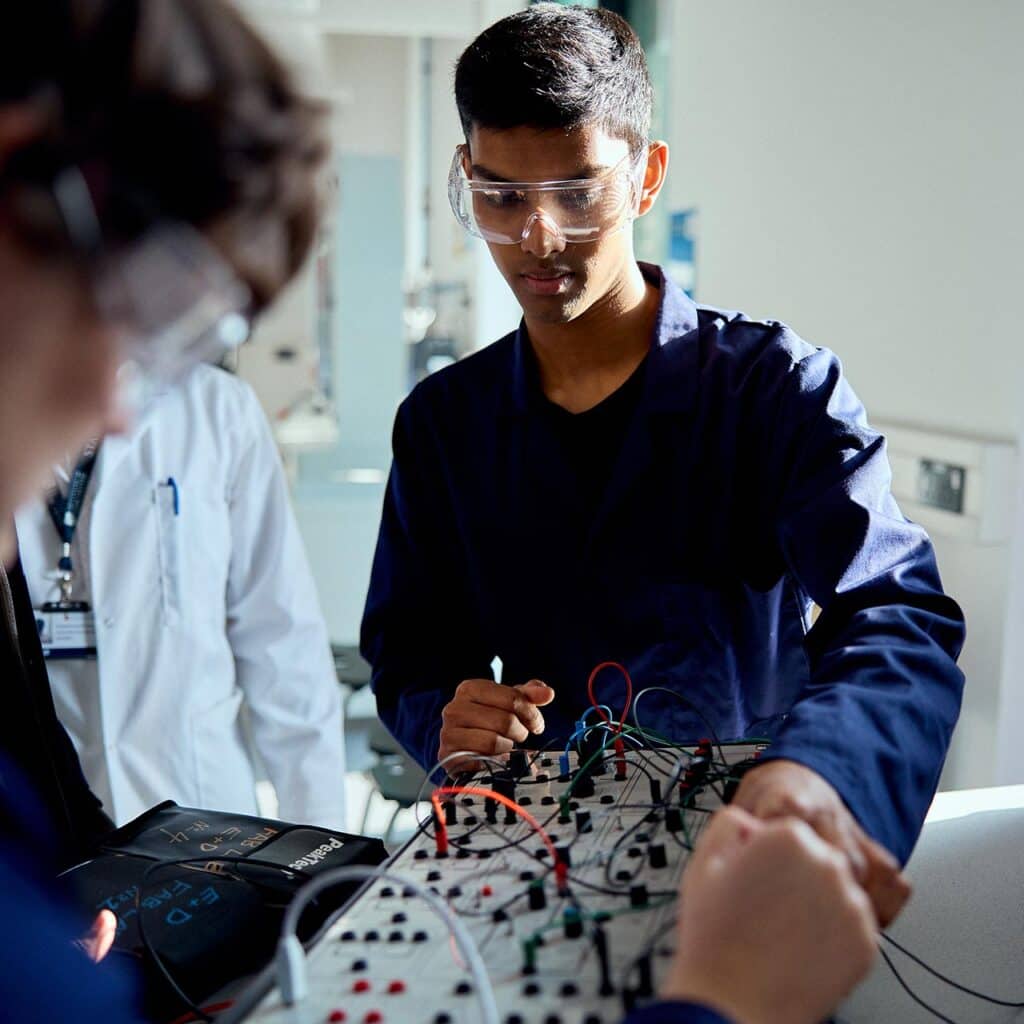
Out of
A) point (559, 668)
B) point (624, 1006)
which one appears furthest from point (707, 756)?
point (559, 668)

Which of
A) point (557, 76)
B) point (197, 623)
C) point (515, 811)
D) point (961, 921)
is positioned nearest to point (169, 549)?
point (197, 623)

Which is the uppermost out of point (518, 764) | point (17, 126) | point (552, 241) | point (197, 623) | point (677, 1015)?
point (17, 126)

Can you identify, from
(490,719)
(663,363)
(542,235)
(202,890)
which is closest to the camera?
(202,890)

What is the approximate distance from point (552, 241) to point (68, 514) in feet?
3.37

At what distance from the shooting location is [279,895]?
101cm

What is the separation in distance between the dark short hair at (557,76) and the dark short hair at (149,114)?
0.76 meters

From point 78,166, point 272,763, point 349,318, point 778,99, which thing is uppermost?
point 778,99

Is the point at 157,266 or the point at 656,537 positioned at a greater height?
the point at 157,266

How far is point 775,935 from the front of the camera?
0.64 metres

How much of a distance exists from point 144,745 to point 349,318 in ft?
10.9

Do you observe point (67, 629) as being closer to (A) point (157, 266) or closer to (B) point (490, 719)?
(B) point (490, 719)

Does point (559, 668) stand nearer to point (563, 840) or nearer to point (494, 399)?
point (494, 399)

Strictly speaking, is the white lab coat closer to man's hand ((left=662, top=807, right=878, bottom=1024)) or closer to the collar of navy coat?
the collar of navy coat

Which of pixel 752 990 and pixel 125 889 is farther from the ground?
pixel 752 990
